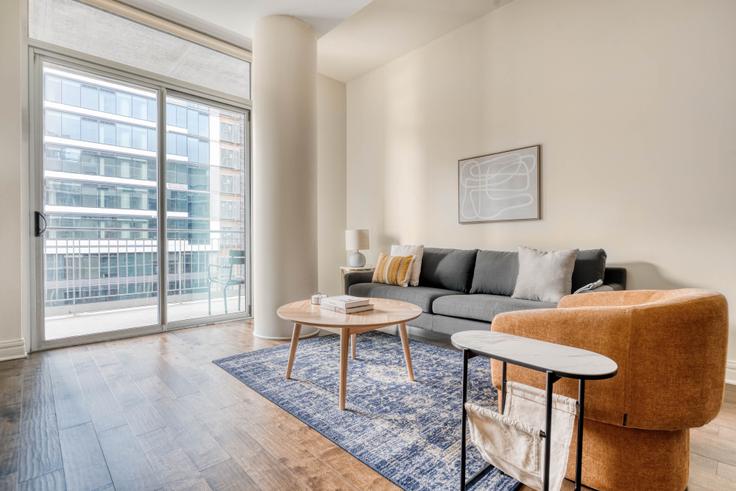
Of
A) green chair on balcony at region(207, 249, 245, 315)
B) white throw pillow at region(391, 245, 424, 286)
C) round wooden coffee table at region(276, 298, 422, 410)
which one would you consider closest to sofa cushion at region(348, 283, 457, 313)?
white throw pillow at region(391, 245, 424, 286)

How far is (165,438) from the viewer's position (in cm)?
174

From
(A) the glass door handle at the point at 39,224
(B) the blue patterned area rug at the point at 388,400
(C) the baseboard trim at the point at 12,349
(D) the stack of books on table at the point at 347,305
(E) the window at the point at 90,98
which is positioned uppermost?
(E) the window at the point at 90,98

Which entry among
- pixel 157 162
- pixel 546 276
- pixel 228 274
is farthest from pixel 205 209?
pixel 546 276

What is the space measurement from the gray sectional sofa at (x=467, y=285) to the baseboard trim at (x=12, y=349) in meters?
2.69

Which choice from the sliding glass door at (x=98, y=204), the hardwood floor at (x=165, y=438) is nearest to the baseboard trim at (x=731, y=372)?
the hardwood floor at (x=165, y=438)

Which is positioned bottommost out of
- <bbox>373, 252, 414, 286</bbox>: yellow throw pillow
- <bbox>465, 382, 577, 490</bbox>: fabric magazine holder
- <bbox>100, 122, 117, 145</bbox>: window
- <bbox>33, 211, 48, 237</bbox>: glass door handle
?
<bbox>465, 382, 577, 490</bbox>: fabric magazine holder

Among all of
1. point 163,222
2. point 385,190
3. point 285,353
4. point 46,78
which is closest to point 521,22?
point 385,190

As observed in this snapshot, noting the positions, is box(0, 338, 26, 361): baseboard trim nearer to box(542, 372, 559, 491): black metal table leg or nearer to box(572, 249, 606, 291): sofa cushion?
box(542, 372, 559, 491): black metal table leg

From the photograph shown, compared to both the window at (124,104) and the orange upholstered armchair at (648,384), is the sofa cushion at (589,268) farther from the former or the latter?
the window at (124,104)

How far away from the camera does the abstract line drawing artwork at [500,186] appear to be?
3434 mm

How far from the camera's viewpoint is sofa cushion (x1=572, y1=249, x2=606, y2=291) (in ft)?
9.17

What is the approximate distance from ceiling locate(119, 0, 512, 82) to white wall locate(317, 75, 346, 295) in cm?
70

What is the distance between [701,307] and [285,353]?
2.58 m

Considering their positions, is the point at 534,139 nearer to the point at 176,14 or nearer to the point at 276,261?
the point at 276,261
